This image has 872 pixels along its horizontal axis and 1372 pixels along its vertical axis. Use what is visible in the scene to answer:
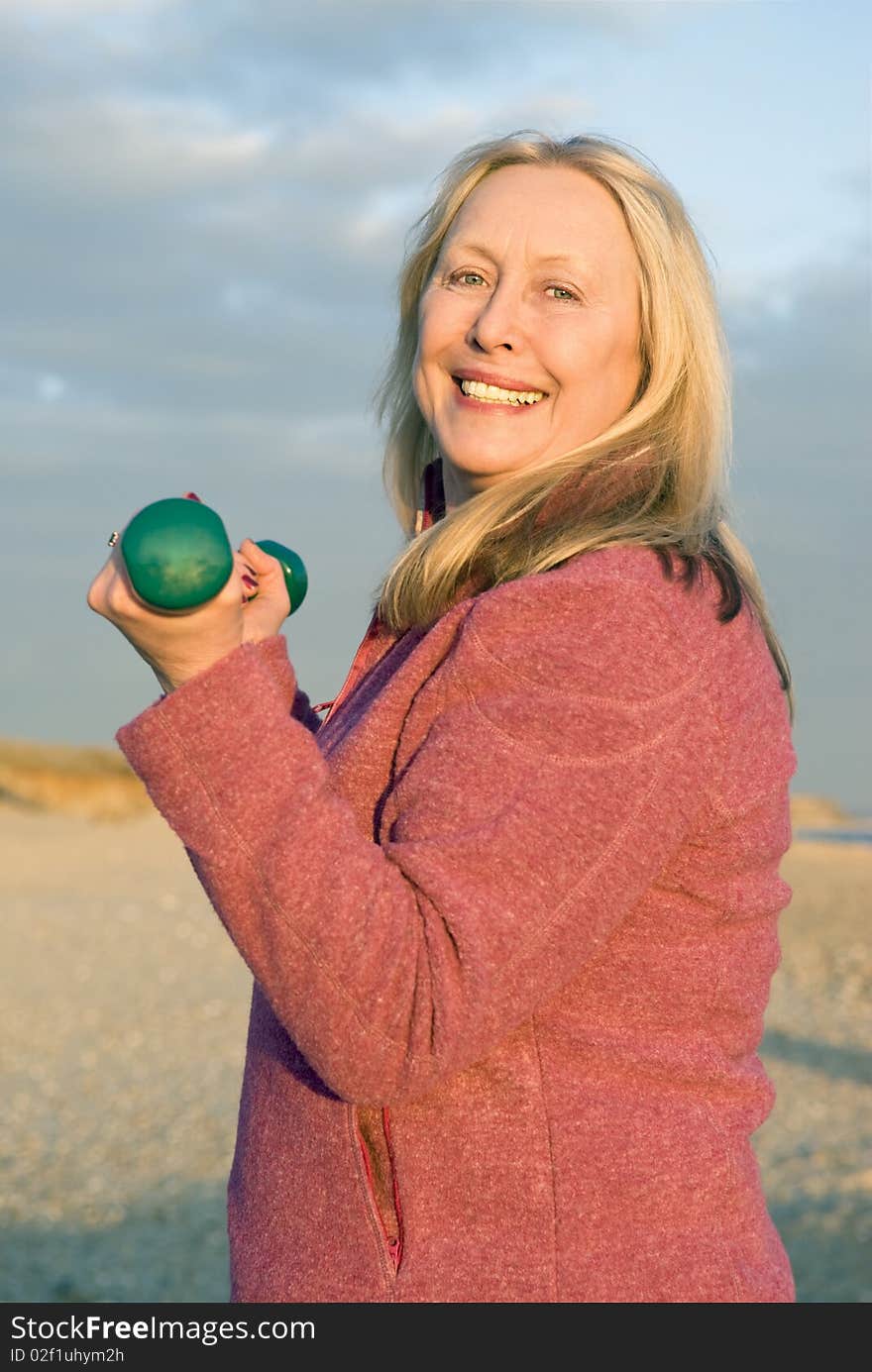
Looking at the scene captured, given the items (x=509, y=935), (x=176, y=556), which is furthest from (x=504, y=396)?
(x=509, y=935)

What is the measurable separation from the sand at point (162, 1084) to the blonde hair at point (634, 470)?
443cm

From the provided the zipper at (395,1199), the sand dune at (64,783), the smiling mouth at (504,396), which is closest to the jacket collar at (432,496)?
the smiling mouth at (504,396)

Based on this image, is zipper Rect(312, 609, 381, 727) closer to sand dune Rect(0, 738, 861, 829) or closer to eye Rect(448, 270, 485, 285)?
eye Rect(448, 270, 485, 285)

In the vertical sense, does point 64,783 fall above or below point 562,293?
below

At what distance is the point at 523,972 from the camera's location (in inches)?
64.9

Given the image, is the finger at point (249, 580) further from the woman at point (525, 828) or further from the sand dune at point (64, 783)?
the sand dune at point (64, 783)

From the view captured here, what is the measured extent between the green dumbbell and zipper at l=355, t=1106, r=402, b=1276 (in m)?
0.68

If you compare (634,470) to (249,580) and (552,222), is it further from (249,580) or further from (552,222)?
(249,580)

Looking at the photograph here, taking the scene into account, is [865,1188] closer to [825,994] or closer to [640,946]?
[825,994]

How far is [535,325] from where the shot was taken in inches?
84.7

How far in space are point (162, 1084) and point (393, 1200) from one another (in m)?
7.28

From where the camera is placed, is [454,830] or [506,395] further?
[506,395]
